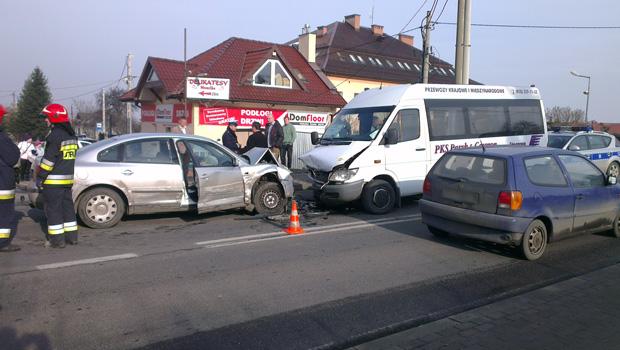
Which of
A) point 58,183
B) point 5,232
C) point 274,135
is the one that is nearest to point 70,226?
point 58,183

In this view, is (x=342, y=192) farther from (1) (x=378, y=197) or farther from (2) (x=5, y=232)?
(2) (x=5, y=232)

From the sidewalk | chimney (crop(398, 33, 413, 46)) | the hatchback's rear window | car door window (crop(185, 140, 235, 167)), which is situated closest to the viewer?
the sidewalk

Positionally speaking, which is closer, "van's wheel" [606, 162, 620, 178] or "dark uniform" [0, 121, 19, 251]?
"dark uniform" [0, 121, 19, 251]

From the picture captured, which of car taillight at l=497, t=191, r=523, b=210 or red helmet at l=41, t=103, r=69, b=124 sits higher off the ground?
red helmet at l=41, t=103, r=69, b=124

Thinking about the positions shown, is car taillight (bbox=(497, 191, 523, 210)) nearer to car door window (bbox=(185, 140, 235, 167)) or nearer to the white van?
the white van

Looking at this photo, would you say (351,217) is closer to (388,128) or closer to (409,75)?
(388,128)

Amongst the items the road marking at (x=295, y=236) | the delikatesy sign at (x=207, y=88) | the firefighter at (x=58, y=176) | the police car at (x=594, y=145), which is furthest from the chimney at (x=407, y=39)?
the firefighter at (x=58, y=176)

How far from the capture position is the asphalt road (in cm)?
427

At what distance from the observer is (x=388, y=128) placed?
1019 centimetres

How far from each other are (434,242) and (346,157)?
2.74m

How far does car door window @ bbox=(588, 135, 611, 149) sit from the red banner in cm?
1291

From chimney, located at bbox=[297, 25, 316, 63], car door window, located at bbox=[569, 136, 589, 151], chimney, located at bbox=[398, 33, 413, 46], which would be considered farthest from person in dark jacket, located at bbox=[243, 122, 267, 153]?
chimney, located at bbox=[398, 33, 413, 46]

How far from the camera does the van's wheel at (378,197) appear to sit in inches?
391

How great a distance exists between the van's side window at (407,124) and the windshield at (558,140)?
18.8 feet
